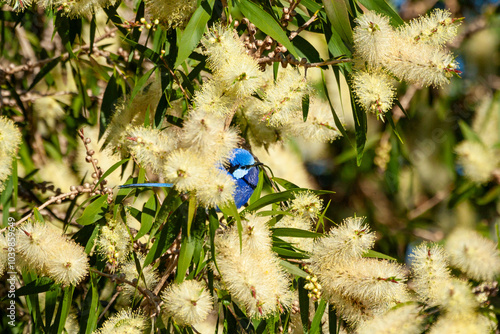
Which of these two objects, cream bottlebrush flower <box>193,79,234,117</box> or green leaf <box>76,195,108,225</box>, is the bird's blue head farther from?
green leaf <box>76,195,108,225</box>

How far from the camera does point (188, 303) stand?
0.82 m

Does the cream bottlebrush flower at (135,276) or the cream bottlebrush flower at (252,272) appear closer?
the cream bottlebrush flower at (252,272)

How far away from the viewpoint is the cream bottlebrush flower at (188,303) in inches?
32.4

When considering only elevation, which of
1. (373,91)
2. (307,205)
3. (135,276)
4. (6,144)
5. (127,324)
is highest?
(373,91)

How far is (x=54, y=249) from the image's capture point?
881 millimetres

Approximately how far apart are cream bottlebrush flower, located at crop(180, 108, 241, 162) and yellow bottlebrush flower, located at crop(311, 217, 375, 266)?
259 millimetres

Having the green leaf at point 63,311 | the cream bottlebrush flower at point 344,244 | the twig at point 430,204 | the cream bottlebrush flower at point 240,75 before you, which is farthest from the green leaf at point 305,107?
the twig at point 430,204

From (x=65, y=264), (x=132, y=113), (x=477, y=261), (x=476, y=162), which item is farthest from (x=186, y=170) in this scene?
(x=476, y=162)

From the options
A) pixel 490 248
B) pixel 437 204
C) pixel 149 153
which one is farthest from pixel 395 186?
pixel 149 153

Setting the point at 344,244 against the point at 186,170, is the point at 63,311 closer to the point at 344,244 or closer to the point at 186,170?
the point at 186,170

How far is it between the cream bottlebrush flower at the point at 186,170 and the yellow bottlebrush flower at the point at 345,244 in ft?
0.91

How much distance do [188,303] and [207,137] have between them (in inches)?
11.2

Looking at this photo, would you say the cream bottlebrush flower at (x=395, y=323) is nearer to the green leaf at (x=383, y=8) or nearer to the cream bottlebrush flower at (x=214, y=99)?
the cream bottlebrush flower at (x=214, y=99)

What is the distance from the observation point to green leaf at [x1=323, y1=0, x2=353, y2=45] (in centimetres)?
91
